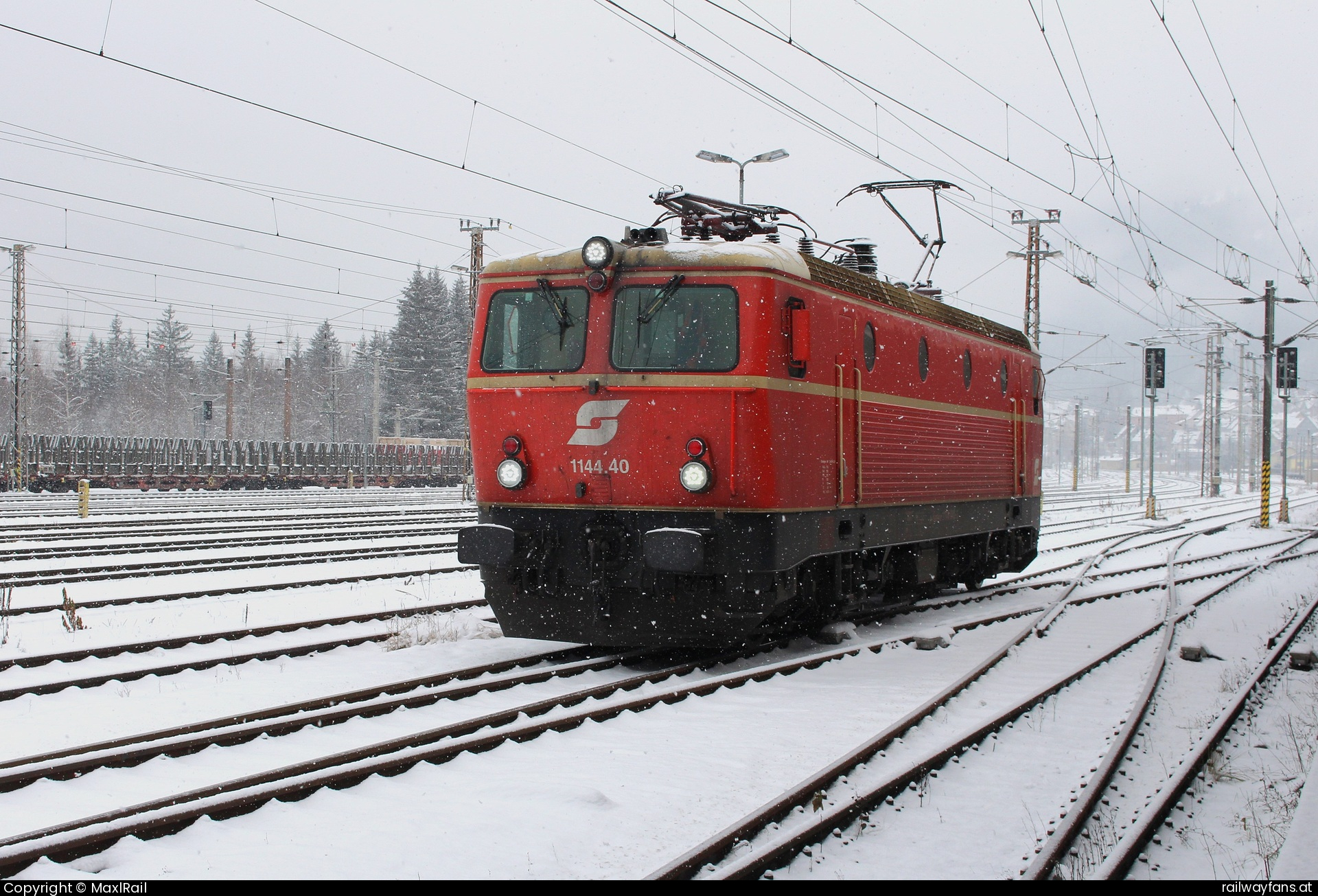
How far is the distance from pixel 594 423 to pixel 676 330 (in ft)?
3.32

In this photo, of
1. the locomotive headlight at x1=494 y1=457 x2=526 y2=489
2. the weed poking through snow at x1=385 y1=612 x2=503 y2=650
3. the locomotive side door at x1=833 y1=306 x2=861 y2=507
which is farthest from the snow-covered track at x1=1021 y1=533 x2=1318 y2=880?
the weed poking through snow at x1=385 y1=612 x2=503 y2=650

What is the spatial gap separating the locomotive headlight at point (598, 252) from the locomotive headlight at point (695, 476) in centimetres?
181

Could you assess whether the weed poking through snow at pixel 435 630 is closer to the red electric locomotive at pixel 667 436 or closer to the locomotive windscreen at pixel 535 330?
the red electric locomotive at pixel 667 436

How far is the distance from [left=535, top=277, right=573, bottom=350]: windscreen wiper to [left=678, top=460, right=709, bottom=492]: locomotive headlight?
5.07 ft

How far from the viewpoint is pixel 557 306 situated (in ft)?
30.4

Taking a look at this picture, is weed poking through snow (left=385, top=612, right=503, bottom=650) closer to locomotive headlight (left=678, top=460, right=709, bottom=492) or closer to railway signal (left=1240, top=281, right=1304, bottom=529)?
locomotive headlight (left=678, top=460, right=709, bottom=492)

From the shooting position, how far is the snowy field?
491cm

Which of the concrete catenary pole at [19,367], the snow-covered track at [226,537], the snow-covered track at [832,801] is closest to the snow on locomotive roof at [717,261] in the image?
the snow-covered track at [832,801]

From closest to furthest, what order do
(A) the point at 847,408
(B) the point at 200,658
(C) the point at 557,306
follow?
(B) the point at 200,658
(C) the point at 557,306
(A) the point at 847,408

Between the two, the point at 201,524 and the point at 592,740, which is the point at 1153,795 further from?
the point at 201,524

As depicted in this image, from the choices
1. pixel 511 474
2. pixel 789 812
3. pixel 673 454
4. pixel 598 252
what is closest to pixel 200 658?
pixel 511 474

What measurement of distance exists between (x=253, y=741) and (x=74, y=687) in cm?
227
